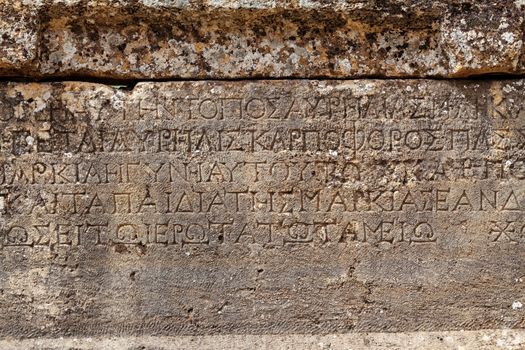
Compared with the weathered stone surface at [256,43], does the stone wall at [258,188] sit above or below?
below

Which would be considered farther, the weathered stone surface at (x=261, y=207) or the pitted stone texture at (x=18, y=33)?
the weathered stone surface at (x=261, y=207)

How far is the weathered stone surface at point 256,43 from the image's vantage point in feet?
9.61

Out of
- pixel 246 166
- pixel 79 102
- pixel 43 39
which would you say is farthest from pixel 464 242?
pixel 43 39

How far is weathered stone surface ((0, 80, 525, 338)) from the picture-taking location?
3045mm

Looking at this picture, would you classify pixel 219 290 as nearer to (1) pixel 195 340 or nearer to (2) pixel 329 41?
(1) pixel 195 340

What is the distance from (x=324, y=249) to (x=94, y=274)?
3.45ft

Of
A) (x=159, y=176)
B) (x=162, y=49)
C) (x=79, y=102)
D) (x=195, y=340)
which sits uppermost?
(x=162, y=49)

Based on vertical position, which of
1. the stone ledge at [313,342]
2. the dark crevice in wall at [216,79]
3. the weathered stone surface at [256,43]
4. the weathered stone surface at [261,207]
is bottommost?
the stone ledge at [313,342]

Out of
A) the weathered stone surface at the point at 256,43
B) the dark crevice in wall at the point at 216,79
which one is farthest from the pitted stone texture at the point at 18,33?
the dark crevice in wall at the point at 216,79

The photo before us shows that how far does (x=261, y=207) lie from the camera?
309cm

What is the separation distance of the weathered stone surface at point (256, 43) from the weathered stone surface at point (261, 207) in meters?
0.07

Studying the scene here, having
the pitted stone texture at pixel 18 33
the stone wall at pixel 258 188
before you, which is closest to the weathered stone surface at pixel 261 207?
the stone wall at pixel 258 188

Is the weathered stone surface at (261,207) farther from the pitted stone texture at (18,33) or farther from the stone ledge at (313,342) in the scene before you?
the pitted stone texture at (18,33)

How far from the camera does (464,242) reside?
308 centimetres
